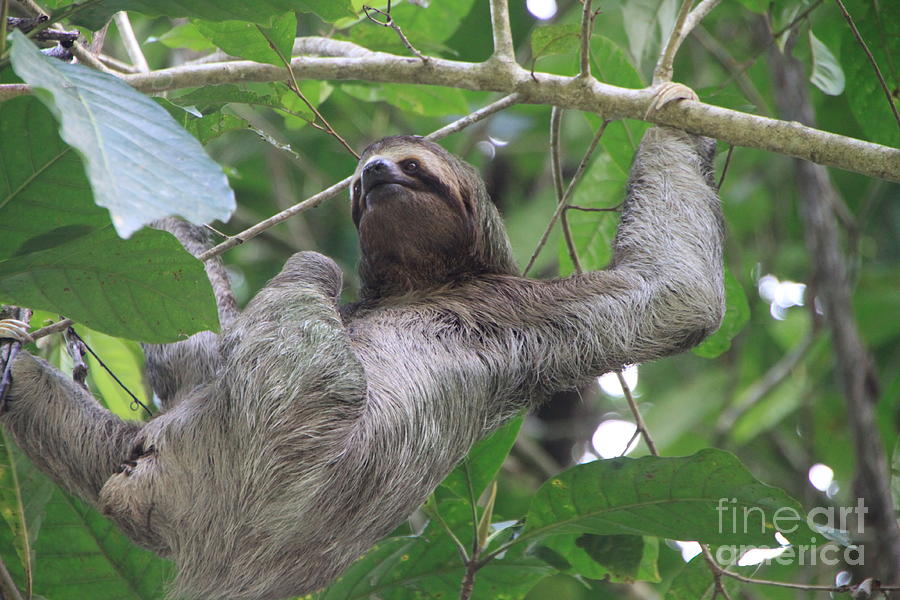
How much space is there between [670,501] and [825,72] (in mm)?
3154

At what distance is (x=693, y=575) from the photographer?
5543mm

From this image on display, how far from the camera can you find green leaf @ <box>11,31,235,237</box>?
2547mm

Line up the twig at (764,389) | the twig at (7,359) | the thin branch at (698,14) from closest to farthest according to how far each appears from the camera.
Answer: the twig at (7,359) < the thin branch at (698,14) < the twig at (764,389)

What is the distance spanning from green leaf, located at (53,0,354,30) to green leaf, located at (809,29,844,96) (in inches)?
135

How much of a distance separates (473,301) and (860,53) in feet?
9.46

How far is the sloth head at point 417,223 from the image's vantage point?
5996 millimetres

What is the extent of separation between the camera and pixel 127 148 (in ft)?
9.11

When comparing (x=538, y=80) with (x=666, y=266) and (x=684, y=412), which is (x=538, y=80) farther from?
(x=684, y=412)

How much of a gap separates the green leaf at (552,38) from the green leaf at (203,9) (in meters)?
1.71

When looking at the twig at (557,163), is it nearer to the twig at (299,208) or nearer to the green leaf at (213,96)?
the twig at (299,208)

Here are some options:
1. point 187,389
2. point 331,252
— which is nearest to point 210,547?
point 187,389

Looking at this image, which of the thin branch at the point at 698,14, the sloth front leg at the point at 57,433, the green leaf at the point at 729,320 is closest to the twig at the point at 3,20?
the sloth front leg at the point at 57,433

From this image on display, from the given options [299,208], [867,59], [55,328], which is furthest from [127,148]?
[867,59]

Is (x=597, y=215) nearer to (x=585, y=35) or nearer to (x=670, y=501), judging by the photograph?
(x=585, y=35)
